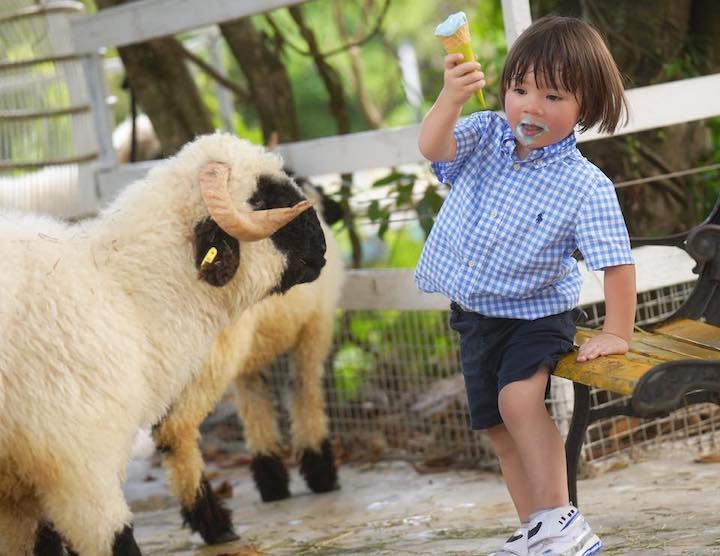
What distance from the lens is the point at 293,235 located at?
4.13 metres

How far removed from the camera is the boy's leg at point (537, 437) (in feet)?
11.5

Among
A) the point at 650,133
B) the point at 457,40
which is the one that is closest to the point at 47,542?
the point at 457,40

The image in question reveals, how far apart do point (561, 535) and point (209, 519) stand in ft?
6.04

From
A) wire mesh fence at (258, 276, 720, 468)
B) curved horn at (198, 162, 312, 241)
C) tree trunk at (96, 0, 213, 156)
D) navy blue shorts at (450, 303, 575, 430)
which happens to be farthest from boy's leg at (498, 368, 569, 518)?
tree trunk at (96, 0, 213, 156)

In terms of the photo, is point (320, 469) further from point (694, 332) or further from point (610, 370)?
point (610, 370)

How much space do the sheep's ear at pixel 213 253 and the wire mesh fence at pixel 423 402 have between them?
69.2 inches

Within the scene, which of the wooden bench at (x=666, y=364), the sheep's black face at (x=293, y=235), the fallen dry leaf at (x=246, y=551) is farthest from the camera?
the fallen dry leaf at (x=246, y=551)

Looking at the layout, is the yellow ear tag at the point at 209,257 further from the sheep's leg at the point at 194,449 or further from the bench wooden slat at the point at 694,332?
the bench wooden slat at the point at 694,332

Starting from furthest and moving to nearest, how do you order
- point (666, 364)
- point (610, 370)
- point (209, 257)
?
1. point (209, 257)
2. point (610, 370)
3. point (666, 364)

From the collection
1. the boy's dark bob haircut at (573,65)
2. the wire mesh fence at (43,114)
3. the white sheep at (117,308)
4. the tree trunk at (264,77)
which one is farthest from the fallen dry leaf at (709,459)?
the wire mesh fence at (43,114)

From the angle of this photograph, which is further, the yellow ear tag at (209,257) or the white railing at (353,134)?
the white railing at (353,134)

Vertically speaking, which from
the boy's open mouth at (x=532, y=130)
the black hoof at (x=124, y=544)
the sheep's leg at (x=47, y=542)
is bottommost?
the sheep's leg at (x=47, y=542)

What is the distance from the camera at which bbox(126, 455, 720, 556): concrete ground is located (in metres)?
4.12

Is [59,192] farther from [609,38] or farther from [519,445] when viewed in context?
[519,445]
